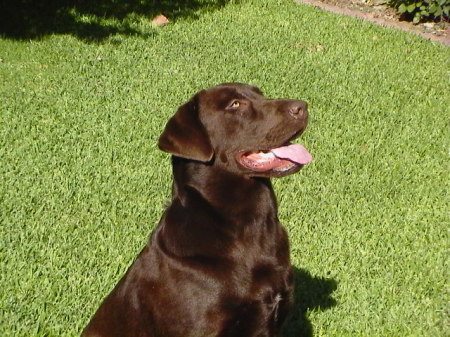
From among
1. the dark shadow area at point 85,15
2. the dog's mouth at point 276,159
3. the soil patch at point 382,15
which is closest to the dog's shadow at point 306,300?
the dog's mouth at point 276,159

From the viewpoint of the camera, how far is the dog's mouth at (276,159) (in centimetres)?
340

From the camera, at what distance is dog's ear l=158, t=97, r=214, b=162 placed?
3293mm

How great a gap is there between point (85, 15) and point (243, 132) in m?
6.94

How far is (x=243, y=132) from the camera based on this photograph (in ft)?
11.4

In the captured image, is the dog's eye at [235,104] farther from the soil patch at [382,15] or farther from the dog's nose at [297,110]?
the soil patch at [382,15]

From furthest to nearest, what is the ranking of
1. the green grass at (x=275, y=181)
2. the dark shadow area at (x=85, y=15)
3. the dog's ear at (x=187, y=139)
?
the dark shadow area at (x=85, y=15) → the green grass at (x=275, y=181) → the dog's ear at (x=187, y=139)

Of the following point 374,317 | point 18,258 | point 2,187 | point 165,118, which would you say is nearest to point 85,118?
point 165,118

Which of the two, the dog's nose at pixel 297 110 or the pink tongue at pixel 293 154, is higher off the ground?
the dog's nose at pixel 297 110

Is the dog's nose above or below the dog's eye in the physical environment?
above

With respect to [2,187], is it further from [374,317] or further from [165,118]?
[374,317]

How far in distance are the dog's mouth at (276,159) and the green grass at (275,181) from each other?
137 cm

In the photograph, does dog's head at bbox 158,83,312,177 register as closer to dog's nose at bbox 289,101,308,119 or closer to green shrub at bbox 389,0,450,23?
dog's nose at bbox 289,101,308,119

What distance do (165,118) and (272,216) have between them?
386 centimetres

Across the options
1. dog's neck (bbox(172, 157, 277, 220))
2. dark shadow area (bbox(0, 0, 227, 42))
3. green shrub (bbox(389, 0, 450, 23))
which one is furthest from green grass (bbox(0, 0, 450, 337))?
dog's neck (bbox(172, 157, 277, 220))
